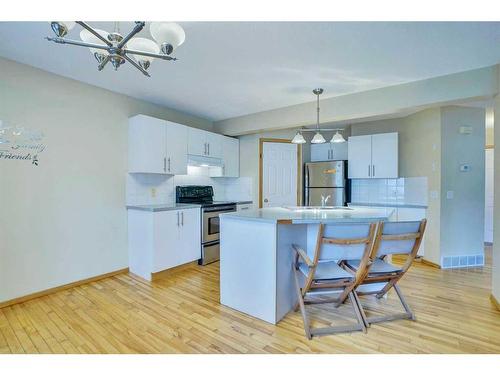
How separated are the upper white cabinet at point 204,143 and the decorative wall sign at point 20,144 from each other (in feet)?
6.00

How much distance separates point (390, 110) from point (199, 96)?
2.43m

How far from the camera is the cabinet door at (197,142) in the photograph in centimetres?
397

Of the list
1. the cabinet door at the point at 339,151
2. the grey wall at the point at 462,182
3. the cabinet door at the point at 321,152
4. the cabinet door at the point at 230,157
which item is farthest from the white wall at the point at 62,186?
the grey wall at the point at 462,182

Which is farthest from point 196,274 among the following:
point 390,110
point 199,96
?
point 390,110

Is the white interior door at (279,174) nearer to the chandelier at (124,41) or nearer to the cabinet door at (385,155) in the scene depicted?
the cabinet door at (385,155)

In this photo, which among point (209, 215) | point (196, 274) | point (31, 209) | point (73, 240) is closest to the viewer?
point (31, 209)

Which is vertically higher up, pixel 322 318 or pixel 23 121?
pixel 23 121

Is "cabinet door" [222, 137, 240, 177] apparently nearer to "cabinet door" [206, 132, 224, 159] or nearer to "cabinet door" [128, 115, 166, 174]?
"cabinet door" [206, 132, 224, 159]

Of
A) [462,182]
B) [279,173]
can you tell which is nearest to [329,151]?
[279,173]

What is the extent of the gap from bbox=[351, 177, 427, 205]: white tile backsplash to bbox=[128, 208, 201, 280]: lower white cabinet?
322 centimetres
